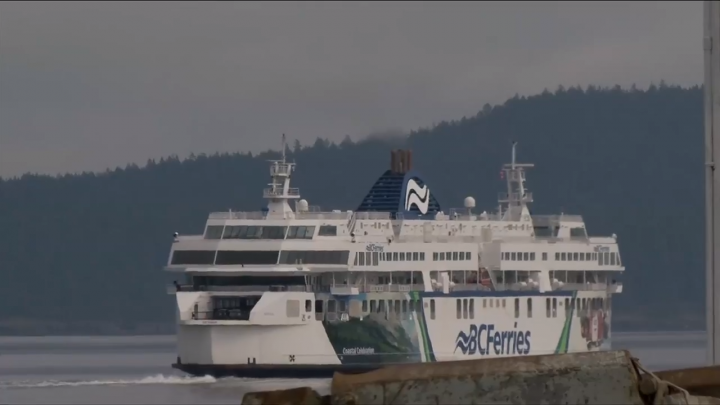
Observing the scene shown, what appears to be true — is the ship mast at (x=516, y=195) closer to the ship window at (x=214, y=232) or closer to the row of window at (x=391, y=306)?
the row of window at (x=391, y=306)

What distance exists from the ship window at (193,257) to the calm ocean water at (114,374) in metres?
2.73

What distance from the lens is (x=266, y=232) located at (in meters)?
44.2

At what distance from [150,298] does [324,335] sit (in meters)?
48.7

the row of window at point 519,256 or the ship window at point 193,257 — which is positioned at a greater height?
the ship window at point 193,257

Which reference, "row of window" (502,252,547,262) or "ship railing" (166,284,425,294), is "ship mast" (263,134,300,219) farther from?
"row of window" (502,252,547,262)

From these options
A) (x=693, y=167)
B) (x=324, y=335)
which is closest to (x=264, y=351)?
(x=324, y=335)

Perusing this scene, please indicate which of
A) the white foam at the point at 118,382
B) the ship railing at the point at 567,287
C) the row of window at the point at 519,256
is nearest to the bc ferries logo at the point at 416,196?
the row of window at the point at 519,256

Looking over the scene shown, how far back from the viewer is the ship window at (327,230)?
4475cm

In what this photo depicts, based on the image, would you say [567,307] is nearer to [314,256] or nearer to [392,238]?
[392,238]

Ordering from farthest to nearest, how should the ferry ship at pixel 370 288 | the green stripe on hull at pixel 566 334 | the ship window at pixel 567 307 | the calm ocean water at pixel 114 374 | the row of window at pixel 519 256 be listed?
the ship window at pixel 567 307
the green stripe on hull at pixel 566 334
the row of window at pixel 519 256
the ferry ship at pixel 370 288
the calm ocean water at pixel 114 374

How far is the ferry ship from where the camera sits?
42.9 m

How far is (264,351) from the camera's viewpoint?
140 ft

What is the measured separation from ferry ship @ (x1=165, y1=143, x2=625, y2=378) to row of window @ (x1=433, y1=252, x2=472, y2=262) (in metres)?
0.03

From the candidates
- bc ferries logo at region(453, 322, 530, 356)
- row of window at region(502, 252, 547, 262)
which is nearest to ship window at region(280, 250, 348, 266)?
bc ferries logo at region(453, 322, 530, 356)
